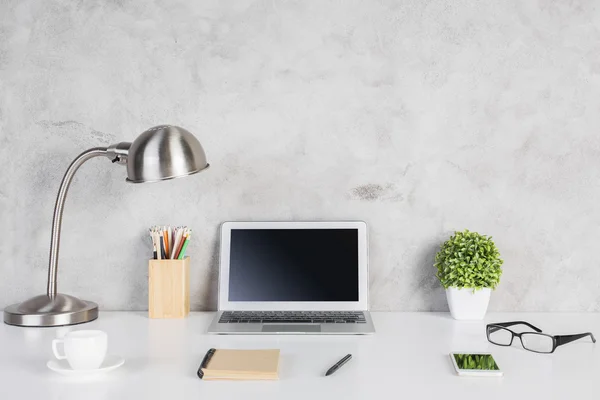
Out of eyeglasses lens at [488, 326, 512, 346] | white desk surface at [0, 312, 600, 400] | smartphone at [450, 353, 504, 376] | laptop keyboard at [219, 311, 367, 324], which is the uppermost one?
laptop keyboard at [219, 311, 367, 324]

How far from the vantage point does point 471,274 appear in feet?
5.03

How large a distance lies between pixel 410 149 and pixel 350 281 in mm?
399

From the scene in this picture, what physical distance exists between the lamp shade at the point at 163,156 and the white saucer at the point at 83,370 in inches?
16.6

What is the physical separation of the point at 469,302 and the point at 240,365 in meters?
0.69

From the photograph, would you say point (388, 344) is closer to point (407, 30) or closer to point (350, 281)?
point (350, 281)

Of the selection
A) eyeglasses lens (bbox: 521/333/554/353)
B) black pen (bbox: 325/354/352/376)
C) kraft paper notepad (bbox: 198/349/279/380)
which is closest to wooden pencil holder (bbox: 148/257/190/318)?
kraft paper notepad (bbox: 198/349/279/380)

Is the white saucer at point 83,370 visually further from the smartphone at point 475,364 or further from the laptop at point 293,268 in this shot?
the smartphone at point 475,364

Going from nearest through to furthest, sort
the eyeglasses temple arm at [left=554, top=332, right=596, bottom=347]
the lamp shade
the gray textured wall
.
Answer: the eyeglasses temple arm at [left=554, top=332, right=596, bottom=347], the lamp shade, the gray textured wall

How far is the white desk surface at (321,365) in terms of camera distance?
1.02 meters

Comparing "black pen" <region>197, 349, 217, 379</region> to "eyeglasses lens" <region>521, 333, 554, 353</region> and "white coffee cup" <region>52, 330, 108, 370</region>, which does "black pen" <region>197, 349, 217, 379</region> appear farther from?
"eyeglasses lens" <region>521, 333, 554, 353</region>

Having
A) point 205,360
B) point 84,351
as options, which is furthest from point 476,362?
point 84,351

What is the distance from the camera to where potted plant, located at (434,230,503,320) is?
1.53m

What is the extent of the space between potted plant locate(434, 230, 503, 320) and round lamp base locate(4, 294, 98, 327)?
0.93 metres

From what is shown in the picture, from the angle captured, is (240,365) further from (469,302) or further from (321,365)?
(469,302)
